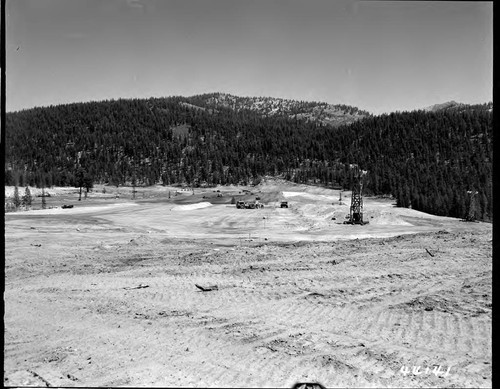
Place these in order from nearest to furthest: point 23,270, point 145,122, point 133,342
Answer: point 133,342, point 23,270, point 145,122

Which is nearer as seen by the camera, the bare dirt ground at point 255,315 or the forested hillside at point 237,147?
the bare dirt ground at point 255,315

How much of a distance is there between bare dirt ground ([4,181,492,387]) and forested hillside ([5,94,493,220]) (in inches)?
1688

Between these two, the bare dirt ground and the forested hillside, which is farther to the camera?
the forested hillside

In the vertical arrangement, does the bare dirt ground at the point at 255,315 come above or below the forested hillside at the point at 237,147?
below

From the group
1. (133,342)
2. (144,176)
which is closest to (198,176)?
(144,176)

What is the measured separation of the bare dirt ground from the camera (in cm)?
635

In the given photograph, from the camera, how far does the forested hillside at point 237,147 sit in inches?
3172

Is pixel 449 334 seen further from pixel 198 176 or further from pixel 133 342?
pixel 198 176

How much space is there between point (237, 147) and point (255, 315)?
120404 mm

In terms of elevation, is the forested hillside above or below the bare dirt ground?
above

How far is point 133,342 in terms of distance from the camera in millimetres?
7703

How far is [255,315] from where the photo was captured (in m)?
9.39

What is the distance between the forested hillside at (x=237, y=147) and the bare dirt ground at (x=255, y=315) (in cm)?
4288

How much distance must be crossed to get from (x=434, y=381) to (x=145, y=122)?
147163 millimetres
